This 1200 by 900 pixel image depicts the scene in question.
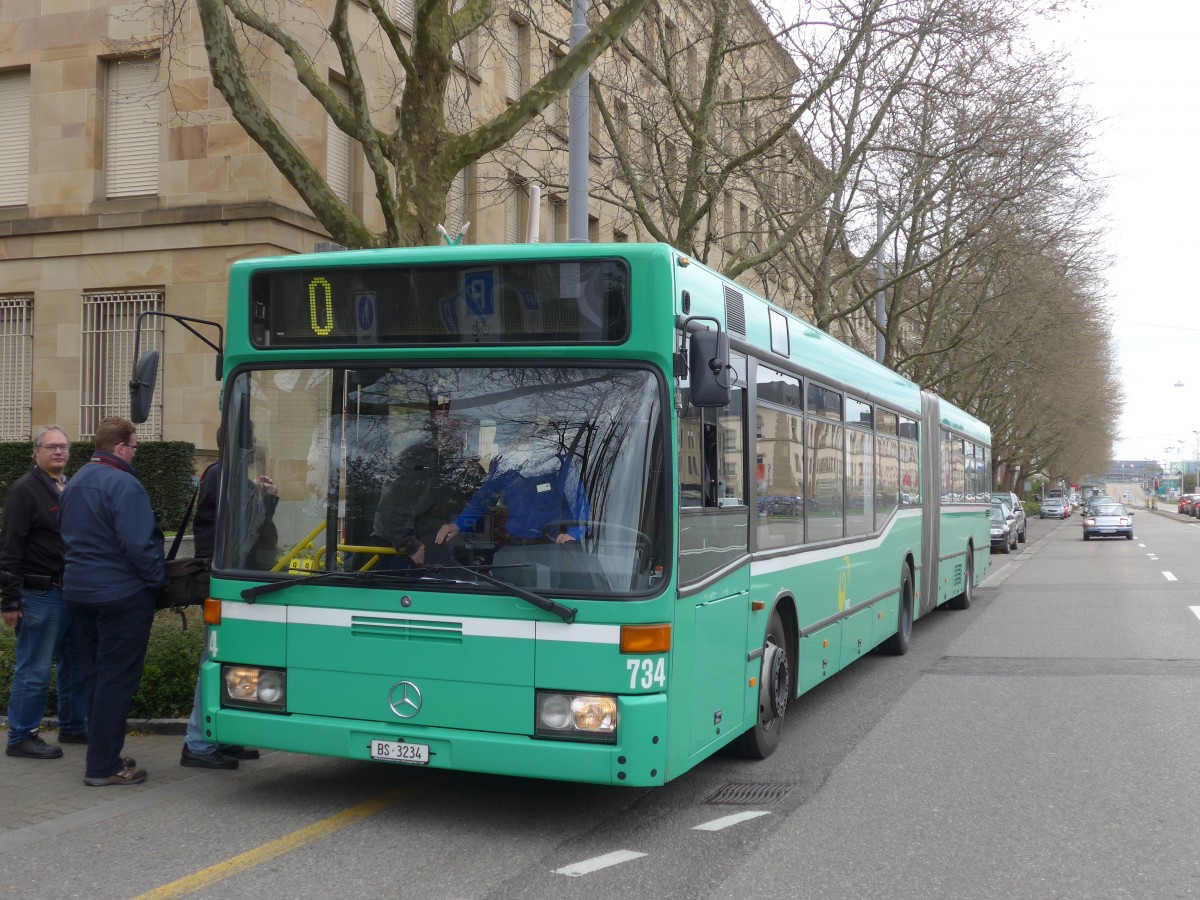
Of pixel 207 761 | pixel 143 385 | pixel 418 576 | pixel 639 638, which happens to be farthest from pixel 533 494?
pixel 207 761

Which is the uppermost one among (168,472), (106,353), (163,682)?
(106,353)

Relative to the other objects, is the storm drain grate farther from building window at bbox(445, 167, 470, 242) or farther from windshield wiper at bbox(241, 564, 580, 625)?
building window at bbox(445, 167, 470, 242)

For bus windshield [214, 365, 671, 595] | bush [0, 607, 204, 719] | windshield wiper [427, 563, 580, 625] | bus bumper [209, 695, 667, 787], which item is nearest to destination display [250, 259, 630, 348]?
bus windshield [214, 365, 671, 595]

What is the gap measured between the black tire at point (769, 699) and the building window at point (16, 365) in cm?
1639

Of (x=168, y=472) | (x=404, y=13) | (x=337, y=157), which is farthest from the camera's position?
(x=404, y=13)

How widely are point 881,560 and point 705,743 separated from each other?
529cm

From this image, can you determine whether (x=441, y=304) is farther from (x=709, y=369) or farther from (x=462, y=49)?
(x=462, y=49)

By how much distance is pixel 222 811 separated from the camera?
609cm

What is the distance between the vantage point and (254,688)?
19.8 ft

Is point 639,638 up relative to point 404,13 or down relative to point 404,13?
down

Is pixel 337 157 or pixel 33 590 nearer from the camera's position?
pixel 33 590

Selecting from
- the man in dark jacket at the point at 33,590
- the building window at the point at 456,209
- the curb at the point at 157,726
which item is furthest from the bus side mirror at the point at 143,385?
the building window at the point at 456,209

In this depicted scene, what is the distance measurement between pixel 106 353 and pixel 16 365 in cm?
176

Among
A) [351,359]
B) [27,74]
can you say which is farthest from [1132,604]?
[27,74]
